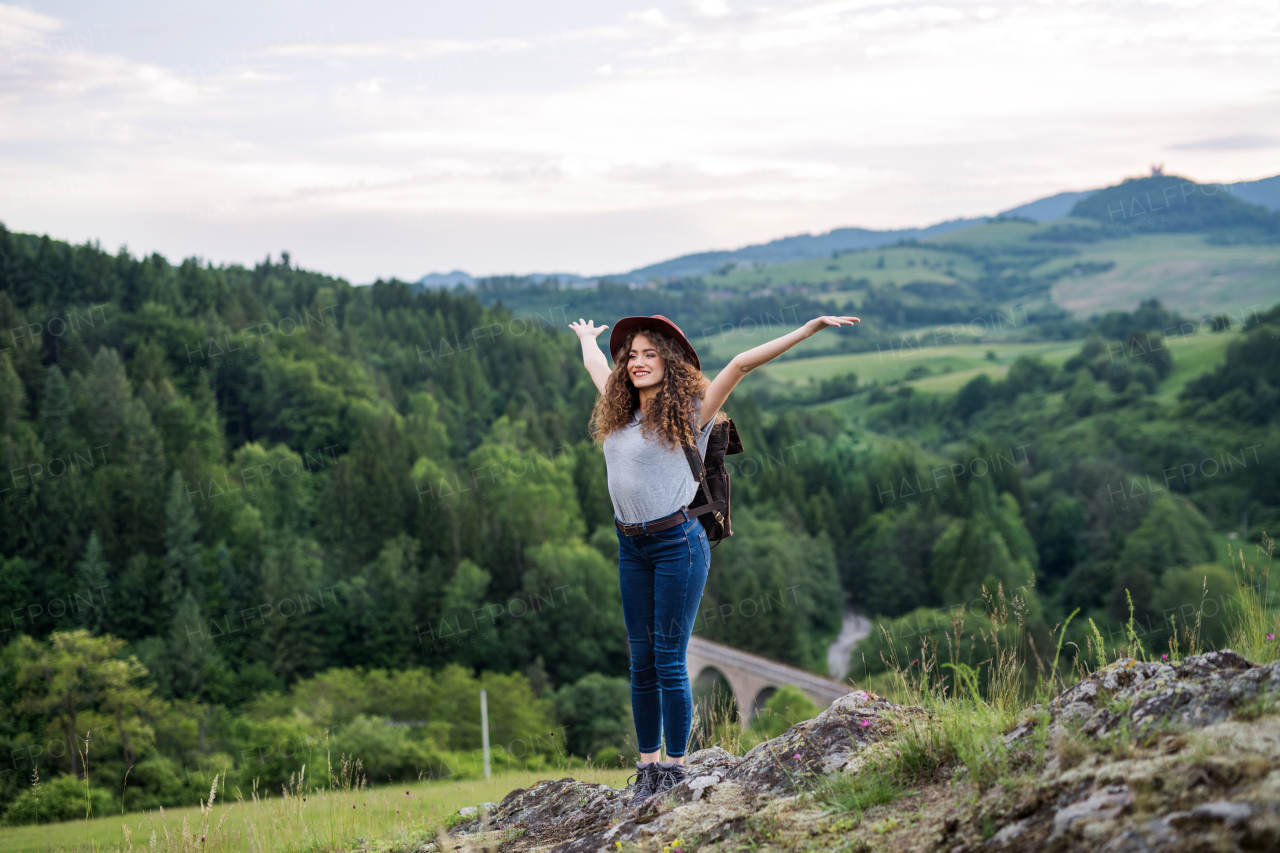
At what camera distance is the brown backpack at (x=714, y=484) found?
178 inches

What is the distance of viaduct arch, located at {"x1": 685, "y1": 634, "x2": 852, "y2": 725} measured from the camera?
138ft

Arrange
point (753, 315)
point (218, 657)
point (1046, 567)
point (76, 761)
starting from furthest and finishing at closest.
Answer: point (753, 315) → point (1046, 567) → point (218, 657) → point (76, 761)

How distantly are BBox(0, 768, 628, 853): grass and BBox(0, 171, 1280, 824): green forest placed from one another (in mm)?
20551

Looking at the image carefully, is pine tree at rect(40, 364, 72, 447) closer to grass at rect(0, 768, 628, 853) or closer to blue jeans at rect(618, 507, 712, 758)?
grass at rect(0, 768, 628, 853)

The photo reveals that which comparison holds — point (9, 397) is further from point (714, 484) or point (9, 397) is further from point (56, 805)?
point (714, 484)

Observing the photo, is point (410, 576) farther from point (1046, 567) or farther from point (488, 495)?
point (1046, 567)

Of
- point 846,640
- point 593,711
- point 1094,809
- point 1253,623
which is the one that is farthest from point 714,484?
point 846,640

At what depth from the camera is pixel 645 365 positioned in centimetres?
459

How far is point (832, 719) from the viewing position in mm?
4891

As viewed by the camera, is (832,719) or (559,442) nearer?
(832,719)

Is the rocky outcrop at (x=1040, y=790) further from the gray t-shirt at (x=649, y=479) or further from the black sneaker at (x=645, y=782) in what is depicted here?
the gray t-shirt at (x=649, y=479)

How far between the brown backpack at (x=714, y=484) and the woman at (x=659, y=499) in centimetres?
6

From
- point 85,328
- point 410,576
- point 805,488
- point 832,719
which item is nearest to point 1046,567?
Result: point 805,488

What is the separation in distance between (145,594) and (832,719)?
63452 millimetres
